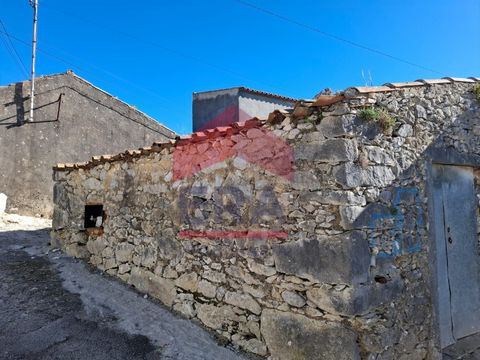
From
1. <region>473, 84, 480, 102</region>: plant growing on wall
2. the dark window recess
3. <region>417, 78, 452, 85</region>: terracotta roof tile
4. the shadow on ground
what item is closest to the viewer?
the shadow on ground

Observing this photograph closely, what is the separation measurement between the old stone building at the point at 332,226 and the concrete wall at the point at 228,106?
3.42 meters

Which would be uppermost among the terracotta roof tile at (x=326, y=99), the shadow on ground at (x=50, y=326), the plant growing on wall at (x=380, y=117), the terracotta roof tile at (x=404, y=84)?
the terracotta roof tile at (x=404, y=84)

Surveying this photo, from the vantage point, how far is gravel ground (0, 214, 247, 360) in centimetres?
336

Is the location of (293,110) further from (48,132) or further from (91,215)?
(48,132)

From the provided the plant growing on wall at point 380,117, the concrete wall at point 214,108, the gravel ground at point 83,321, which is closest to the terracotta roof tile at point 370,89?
the plant growing on wall at point 380,117

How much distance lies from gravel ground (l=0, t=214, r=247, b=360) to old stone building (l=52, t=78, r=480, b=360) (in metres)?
0.26

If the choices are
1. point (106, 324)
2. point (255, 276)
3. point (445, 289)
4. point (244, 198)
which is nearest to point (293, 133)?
point (244, 198)

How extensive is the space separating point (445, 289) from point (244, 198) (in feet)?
7.80

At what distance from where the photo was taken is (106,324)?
391cm

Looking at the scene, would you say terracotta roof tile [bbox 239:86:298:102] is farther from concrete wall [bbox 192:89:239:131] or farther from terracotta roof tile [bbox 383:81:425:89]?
terracotta roof tile [bbox 383:81:425:89]

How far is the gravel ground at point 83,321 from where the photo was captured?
11.0 ft

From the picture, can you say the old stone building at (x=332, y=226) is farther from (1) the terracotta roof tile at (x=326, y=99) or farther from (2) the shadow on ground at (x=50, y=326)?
(2) the shadow on ground at (x=50, y=326)

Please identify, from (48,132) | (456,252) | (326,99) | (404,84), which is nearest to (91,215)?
(326,99)

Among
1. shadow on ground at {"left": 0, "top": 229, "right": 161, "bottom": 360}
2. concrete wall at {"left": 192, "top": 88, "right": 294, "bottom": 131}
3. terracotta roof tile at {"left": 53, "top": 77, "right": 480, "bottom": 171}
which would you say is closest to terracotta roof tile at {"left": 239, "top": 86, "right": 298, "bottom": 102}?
concrete wall at {"left": 192, "top": 88, "right": 294, "bottom": 131}
